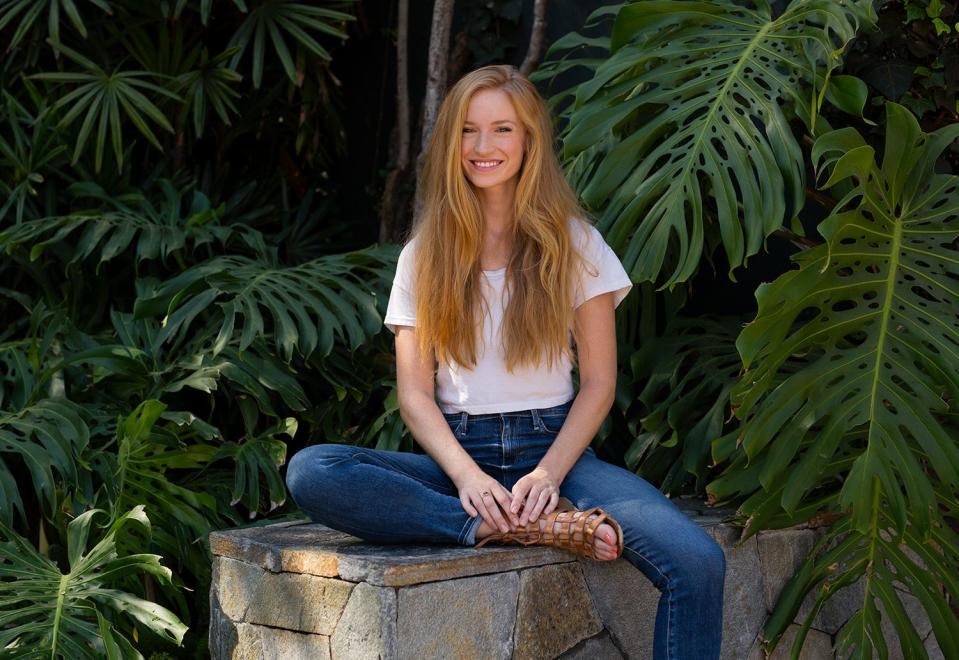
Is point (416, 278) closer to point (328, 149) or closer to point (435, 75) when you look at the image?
point (435, 75)

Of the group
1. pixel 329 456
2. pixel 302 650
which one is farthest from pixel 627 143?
pixel 302 650

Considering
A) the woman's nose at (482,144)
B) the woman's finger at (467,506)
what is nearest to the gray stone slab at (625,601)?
the woman's finger at (467,506)

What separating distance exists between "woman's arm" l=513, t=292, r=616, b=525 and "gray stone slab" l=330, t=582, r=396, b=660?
0.29 metres

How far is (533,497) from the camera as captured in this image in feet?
6.46

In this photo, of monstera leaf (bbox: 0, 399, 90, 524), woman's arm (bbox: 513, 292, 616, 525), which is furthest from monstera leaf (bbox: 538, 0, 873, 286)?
monstera leaf (bbox: 0, 399, 90, 524)

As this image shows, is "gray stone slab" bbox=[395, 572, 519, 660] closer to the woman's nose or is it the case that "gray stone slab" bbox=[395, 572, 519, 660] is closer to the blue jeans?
→ the blue jeans

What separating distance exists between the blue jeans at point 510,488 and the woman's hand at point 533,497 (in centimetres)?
7

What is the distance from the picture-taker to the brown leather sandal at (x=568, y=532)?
1925 millimetres

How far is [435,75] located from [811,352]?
146 centimetres

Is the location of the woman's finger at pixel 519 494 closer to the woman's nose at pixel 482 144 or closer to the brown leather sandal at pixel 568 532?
the brown leather sandal at pixel 568 532

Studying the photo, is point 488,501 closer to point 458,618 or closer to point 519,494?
point 519,494

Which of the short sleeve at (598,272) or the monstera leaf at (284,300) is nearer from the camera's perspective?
the short sleeve at (598,272)

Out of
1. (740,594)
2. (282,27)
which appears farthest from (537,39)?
(740,594)

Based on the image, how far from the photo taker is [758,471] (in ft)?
7.50
